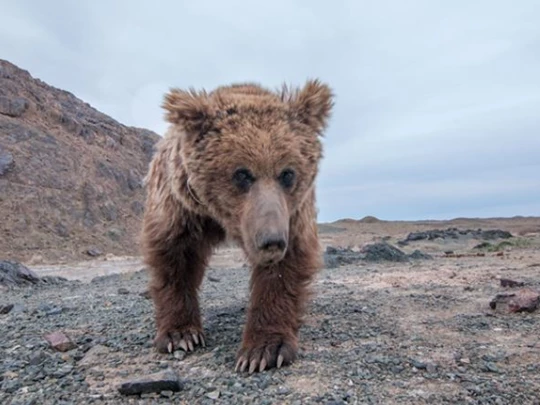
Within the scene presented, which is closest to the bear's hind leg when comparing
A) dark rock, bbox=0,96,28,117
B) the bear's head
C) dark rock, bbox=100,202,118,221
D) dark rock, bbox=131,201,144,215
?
the bear's head

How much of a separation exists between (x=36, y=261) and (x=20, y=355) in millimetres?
16972

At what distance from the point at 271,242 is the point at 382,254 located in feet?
29.1

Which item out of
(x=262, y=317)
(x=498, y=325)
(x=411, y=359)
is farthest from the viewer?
(x=498, y=325)

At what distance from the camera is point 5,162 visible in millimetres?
24000

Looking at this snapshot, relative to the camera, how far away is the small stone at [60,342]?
3.97 m

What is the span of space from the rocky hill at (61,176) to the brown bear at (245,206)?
1733 centimetres

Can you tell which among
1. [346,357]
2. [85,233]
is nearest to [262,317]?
[346,357]

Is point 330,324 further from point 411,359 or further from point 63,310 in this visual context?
point 63,310

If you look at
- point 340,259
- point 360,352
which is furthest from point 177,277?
point 340,259

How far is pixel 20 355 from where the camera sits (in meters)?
3.83

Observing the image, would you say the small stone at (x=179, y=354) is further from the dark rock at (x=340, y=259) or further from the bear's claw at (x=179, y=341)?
the dark rock at (x=340, y=259)

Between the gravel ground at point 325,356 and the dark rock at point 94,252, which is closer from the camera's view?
the gravel ground at point 325,356

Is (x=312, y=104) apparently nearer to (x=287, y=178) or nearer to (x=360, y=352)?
(x=287, y=178)

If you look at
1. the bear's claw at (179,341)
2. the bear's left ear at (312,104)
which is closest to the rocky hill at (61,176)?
the bear's claw at (179,341)
